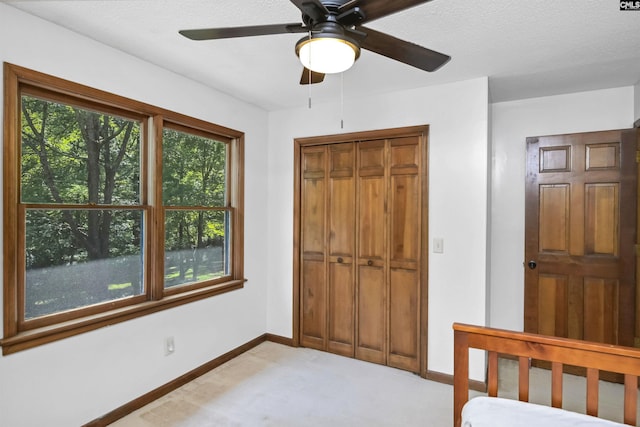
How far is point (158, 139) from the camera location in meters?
2.59

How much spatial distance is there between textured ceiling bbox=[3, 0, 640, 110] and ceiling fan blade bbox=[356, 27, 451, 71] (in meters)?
0.44

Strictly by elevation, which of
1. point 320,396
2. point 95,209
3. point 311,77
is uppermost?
point 311,77

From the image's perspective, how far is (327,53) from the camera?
1.28 m

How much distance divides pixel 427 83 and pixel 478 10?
1076 mm

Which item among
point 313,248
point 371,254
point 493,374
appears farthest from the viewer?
point 313,248

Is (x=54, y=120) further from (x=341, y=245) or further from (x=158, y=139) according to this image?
(x=341, y=245)

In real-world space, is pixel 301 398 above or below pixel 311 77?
below

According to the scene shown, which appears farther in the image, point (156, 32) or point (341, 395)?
point (341, 395)

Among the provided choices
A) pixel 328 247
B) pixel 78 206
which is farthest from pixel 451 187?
pixel 78 206

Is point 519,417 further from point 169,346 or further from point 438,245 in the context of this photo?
point 169,346

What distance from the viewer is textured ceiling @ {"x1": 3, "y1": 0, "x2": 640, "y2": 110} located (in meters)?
1.78

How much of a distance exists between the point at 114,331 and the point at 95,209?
814 mm

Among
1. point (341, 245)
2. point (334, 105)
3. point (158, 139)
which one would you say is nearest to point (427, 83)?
point (334, 105)

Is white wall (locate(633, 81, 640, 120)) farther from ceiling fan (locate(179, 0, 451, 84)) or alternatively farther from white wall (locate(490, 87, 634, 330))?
ceiling fan (locate(179, 0, 451, 84))
